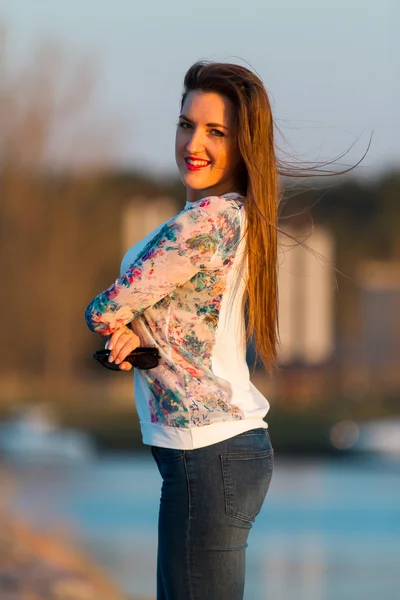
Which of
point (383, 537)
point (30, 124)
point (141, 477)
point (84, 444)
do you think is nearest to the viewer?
point (383, 537)

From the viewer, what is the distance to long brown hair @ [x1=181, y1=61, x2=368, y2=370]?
218 centimetres

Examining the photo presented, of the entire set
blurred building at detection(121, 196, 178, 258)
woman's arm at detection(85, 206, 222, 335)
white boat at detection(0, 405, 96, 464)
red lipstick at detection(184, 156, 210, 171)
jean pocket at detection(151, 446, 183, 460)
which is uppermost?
blurred building at detection(121, 196, 178, 258)

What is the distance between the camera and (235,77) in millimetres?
2223

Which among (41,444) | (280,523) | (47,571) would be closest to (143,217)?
(41,444)

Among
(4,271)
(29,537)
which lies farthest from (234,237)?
(4,271)

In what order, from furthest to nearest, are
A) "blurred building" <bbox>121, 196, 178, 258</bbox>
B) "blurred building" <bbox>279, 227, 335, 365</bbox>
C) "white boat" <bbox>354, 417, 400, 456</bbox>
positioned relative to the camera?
"blurred building" <bbox>279, 227, 335, 365</bbox> < "blurred building" <bbox>121, 196, 178, 258</bbox> < "white boat" <bbox>354, 417, 400, 456</bbox>

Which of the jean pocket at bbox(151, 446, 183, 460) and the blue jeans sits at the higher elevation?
the jean pocket at bbox(151, 446, 183, 460)

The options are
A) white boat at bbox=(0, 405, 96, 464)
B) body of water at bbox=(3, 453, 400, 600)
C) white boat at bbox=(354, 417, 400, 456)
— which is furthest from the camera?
white boat at bbox=(354, 417, 400, 456)

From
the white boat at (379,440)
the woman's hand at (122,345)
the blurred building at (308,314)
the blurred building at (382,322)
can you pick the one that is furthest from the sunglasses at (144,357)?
the blurred building at (382,322)

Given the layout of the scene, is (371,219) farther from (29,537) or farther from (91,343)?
(29,537)

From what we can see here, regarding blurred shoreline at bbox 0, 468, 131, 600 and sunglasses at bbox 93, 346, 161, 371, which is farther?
blurred shoreline at bbox 0, 468, 131, 600

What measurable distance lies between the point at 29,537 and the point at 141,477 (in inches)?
150

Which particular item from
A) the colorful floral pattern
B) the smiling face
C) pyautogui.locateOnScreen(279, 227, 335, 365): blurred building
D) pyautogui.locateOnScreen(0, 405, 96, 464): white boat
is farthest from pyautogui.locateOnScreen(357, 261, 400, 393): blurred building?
the colorful floral pattern

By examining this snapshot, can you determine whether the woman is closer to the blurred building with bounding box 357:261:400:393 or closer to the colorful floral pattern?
the colorful floral pattern
